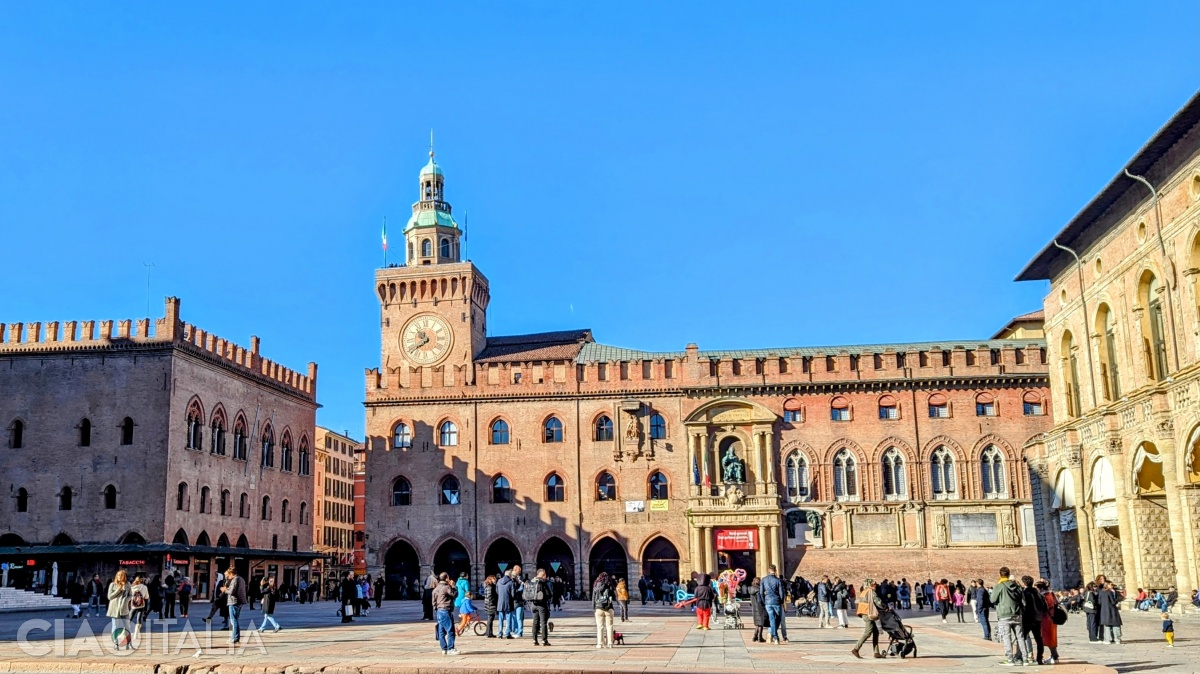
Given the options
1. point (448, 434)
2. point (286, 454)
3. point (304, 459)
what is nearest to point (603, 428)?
point (448, 434)

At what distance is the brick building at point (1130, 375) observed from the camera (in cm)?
2759

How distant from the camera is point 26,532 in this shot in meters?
45.3

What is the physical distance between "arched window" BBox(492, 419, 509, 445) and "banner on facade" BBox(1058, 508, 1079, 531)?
23492 mm

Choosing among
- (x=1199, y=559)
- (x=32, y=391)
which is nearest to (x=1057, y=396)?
(x=1199, y=559)

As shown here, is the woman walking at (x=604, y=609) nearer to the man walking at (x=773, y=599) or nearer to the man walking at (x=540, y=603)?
the man walking at (x=540, y=603)

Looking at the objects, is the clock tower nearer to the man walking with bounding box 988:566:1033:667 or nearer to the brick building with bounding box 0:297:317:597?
the brick building with bounding box 0:297:317:597

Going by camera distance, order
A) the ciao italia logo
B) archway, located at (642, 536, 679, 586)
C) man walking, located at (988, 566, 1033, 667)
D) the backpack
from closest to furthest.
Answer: man walking, located at (988, 566, 1033, 667)
the ciao italia logo
the backpack
archway, located at (642, 536, 679, 586)

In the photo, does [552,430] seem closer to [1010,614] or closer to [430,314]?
[430,314]

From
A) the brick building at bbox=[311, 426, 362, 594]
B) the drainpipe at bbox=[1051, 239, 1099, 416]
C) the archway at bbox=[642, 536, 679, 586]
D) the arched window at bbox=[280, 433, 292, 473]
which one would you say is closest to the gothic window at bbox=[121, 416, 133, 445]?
the arched window at bbox=[280, 433, 292, 473]

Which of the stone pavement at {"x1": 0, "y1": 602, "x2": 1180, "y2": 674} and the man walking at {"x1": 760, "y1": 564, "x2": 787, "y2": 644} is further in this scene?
Result: the man walking at {"x1": 760, "y1": 564, "x2": 787, "y2": 644}

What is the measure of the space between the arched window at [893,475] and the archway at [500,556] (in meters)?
16.2

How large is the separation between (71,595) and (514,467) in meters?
18.3

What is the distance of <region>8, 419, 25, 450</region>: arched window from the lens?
46438 mm

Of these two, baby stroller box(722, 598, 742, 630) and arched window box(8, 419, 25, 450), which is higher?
arched window box(8, 419, 25, 450)
